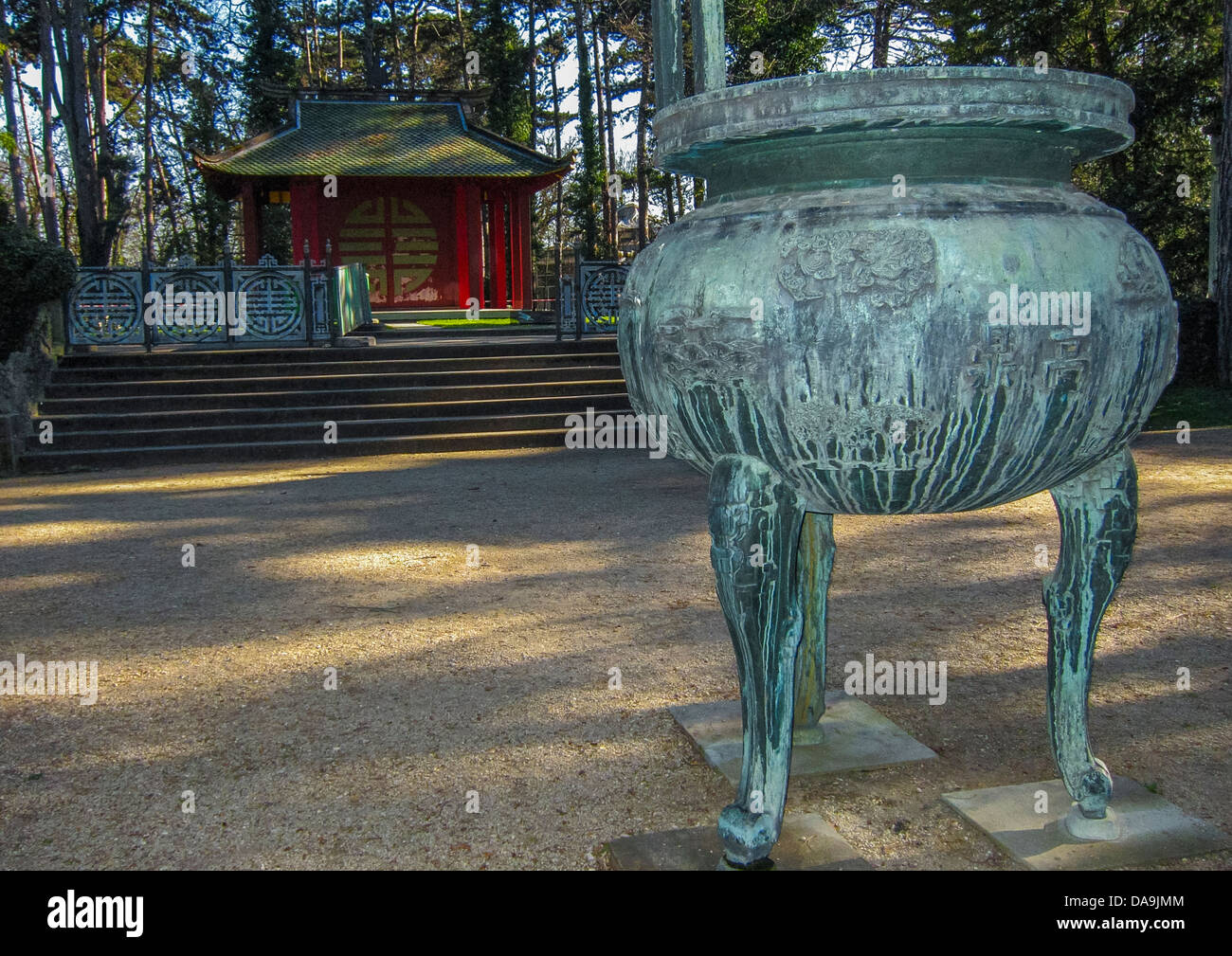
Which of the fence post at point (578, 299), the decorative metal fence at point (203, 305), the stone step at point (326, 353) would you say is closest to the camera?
the stone step at point (326, 353)

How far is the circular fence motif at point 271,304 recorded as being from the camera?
523 inches

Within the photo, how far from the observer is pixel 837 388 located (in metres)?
2.08

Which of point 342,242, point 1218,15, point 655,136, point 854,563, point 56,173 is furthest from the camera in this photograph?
point 56,173

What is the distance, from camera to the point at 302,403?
11781mm

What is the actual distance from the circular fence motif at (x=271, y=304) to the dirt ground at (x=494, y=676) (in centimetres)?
588

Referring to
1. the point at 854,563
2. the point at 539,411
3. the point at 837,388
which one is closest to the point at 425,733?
the point at 837,388

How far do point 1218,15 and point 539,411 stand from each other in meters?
17.6

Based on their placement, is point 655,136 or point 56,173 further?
point 56,173

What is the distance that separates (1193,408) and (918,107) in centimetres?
1219

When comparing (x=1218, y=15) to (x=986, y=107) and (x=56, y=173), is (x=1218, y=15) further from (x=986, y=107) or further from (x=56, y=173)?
(x=56, y=173)

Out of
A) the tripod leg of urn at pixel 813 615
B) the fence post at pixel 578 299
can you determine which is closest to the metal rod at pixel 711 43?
the tripod leg of urn at pixel 813 615

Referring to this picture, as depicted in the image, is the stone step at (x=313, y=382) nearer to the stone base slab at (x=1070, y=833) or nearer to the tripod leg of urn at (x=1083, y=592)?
the stone base slab at (x=1070, y=833)

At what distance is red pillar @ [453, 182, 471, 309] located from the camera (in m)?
22.7

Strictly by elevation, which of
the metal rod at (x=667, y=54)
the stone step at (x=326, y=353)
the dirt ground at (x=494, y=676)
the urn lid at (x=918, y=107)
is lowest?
Result: the dirt ground at (x=494, y=676)
